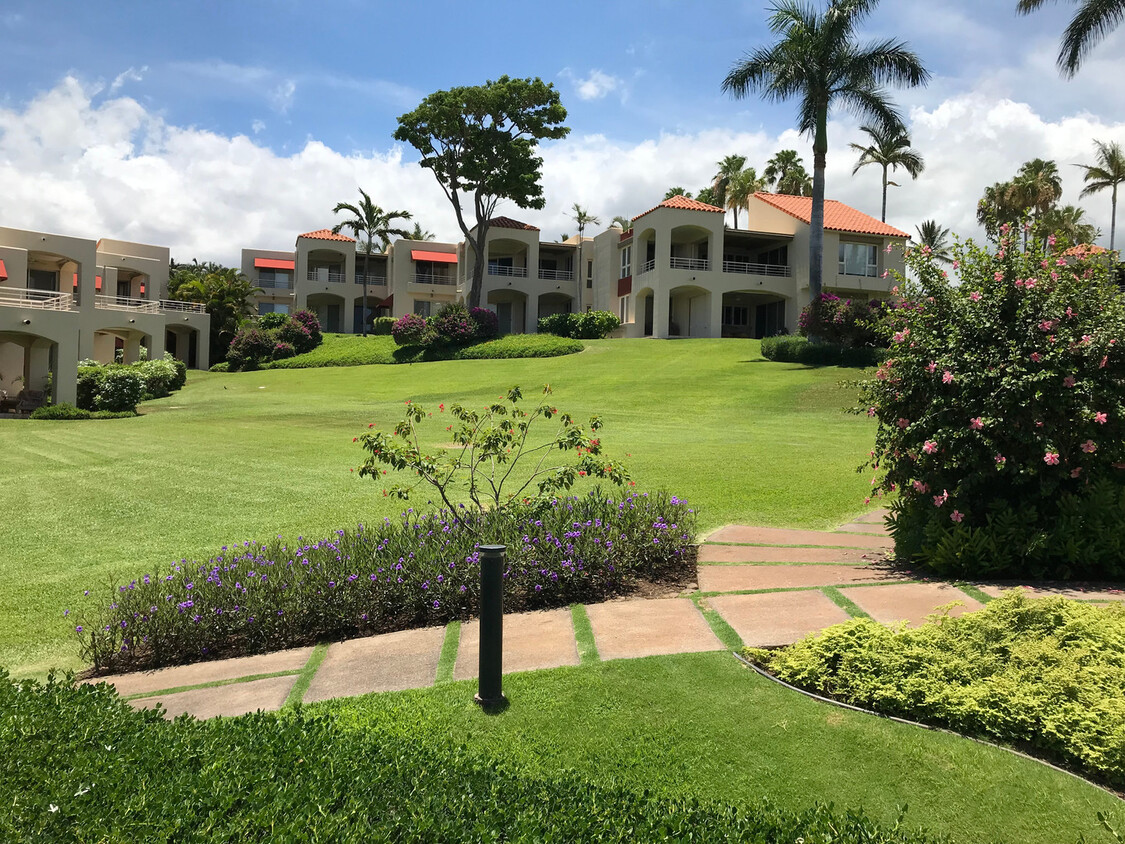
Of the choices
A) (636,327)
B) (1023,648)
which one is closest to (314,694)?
(1023,648)

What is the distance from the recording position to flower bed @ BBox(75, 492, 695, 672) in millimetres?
4805

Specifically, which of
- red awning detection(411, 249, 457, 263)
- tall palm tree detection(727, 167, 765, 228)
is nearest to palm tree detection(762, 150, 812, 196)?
tall palm tree detection(727, 167, 765, 228)

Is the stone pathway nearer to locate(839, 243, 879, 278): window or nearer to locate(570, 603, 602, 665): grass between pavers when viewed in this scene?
locate(570, 603, 602, 665): grass between pavers

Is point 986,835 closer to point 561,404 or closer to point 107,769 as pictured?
point 107,769

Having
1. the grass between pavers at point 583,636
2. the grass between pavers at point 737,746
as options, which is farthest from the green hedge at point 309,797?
the grass between pavers at point 583,636

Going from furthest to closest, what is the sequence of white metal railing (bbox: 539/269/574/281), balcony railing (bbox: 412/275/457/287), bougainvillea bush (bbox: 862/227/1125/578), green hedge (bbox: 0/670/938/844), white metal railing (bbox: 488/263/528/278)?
balcony railing (bbox: 412/275/457/287)
white metal railing (bbox: 539/269/574/281)
white metal railing (bbox: 488/263/528/278)
bougainvillea bush (bbox: 862/227/1125/578)
green hedge (bbox: 0/670/938/844)

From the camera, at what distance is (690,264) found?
39.2 m

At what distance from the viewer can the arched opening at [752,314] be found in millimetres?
41906

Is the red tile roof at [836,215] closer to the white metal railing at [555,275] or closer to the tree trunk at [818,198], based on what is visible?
the tree trunk at [818,198]

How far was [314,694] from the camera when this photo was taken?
3891 millimetres

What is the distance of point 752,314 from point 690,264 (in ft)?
20.6

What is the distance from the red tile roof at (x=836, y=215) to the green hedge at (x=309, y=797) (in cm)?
3730

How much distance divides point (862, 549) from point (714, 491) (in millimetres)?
2745

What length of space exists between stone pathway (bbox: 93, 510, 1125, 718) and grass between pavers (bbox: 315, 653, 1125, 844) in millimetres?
282
